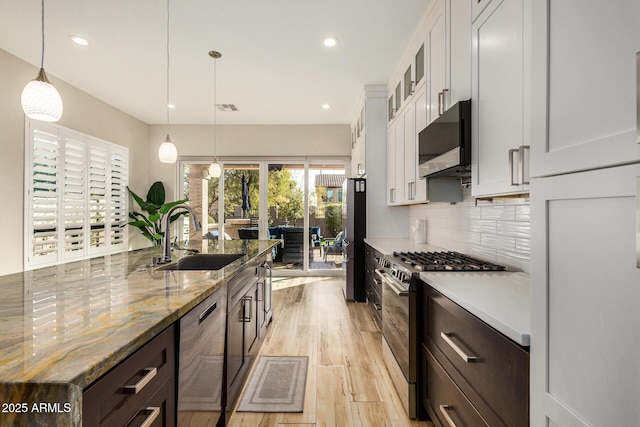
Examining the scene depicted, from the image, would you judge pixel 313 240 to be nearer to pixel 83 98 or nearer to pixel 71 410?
pixel 83 98

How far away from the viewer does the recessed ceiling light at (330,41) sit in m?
3.07

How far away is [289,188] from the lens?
19.6 feet

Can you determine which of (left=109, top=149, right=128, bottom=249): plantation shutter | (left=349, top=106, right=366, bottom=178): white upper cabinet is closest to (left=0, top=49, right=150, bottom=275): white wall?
(left=109, top=149, right=128, bottom=249): plantation shutter

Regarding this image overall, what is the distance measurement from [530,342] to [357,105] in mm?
4389

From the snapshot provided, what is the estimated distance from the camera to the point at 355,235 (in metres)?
4.17

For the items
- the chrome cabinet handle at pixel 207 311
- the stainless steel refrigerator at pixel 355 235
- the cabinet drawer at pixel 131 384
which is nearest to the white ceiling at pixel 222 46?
the stainless steel refrigerator at pixel 355 235

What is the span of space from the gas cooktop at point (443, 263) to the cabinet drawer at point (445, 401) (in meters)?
0.45

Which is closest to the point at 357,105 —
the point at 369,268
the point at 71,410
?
the point at 369,268

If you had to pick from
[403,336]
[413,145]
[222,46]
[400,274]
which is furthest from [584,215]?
[222,46]

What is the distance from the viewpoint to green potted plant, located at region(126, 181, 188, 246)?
202 inches

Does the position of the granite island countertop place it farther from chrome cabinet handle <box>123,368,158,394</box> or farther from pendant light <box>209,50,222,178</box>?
pendant light <box>209,50,222,178</box>

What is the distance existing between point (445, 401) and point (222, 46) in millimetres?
3376

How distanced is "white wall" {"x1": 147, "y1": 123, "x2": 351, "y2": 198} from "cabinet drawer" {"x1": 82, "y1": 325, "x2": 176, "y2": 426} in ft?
16.5

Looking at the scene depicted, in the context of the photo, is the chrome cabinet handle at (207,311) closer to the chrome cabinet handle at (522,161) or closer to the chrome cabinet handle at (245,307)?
the chrome cabinet handle at (245,307)
